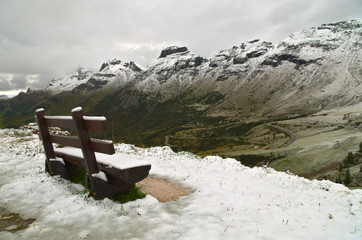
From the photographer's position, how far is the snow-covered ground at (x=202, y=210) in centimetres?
564

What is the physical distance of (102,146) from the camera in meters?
6.89

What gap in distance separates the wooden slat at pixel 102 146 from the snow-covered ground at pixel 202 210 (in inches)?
70.7

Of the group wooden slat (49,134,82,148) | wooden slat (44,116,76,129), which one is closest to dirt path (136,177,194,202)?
wooden slat (49,134,82,148)

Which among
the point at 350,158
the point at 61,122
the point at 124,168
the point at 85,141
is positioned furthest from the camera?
the point at 350,158

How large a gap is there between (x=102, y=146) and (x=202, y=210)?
3.77 metres

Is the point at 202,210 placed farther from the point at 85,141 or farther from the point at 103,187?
the point at 85,141

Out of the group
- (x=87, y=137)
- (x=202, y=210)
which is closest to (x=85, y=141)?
(x=87, y=137)

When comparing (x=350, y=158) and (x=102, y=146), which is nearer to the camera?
(x=102, y=146)

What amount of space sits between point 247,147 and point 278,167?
61.8m

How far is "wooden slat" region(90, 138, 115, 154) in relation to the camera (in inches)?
264

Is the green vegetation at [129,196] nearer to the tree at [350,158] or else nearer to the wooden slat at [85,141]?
the wooden slat at [85,141]

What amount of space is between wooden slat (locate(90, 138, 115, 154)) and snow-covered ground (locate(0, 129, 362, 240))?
1.80m

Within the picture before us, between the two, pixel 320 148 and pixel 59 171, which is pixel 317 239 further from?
pixel 320 148

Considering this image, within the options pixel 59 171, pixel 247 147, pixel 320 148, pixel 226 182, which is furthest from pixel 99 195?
pixel 247 147
